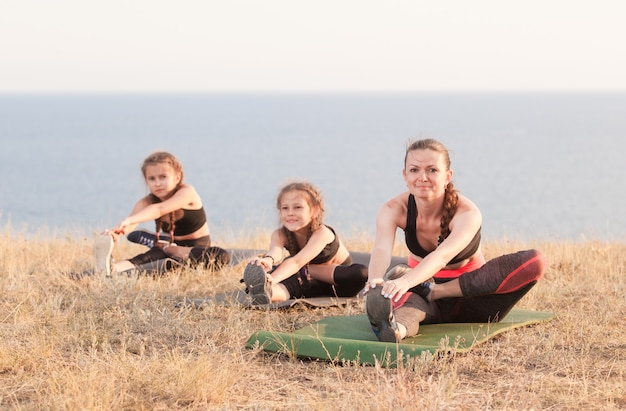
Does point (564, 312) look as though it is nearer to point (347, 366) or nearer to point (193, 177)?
point (347, 366)

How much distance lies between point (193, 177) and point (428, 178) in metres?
50.3

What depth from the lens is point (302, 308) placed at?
6262 mm

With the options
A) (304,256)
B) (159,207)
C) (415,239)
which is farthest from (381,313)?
(159,207)

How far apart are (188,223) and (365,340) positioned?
3.41 m

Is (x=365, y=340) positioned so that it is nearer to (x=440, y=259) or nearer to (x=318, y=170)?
(x=440, y=259)

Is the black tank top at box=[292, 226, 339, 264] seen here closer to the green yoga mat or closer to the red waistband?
the green yoga mat

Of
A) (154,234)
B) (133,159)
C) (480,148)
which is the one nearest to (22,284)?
(154,234)

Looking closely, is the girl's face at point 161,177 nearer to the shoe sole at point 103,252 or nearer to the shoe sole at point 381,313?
the shoe sole at point 103,252

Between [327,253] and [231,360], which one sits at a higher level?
[327,253]

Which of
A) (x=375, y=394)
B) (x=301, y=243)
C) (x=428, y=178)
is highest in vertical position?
(x=428, y=178)

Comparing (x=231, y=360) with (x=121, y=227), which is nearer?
(x=231, y=360)

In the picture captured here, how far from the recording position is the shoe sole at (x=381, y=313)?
484 cm

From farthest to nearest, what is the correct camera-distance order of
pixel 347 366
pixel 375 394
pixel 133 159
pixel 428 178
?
1. pixel 133 159
2. pixel 428 178
3. pixel 347 366
4. pixel 375 394

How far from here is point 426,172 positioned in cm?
538
